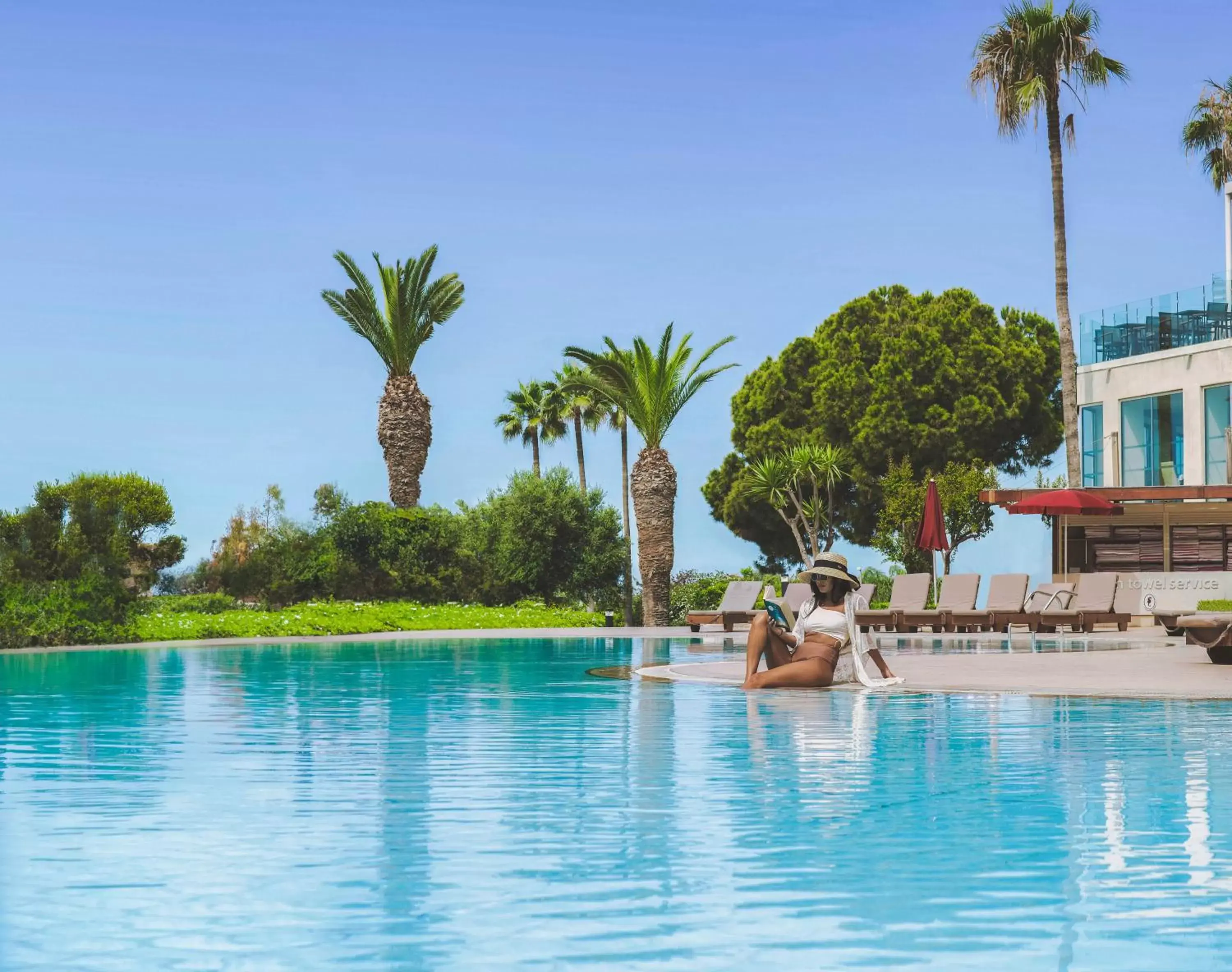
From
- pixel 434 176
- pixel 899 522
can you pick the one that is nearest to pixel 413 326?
pixel 434 176

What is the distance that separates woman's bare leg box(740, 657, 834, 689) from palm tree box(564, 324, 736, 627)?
2559cm

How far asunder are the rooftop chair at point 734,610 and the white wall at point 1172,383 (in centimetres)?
1382

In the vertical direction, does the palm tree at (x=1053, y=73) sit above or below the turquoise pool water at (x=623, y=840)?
above

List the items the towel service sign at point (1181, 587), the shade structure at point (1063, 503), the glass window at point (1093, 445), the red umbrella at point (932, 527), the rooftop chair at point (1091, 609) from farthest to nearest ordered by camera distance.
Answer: the glass window at point (1093, 445)
the towel service sign at point (1181, 587)
the shade structure at point (1063, 503)
the red umbrella at point (932, 527)
the rooftop chair at point (1091, 609)

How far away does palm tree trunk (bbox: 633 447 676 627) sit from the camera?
40.1m

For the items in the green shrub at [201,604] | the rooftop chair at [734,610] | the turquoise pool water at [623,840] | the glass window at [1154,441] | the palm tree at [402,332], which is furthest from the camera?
the palm tree at [402,332]

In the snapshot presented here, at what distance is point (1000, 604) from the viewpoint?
2664 centimetres

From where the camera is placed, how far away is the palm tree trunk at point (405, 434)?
4622cm

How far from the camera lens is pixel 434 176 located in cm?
4259

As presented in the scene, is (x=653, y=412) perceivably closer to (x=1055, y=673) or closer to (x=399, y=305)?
(x=399, y=305)

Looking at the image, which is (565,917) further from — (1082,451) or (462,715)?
(1082,451)

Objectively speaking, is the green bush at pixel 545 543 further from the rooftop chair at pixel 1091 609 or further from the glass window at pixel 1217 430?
the rooftop chair at pixel 1091 609

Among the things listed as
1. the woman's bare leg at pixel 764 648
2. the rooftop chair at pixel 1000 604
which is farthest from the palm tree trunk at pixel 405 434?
the woman's bare leg at pixel 764 648

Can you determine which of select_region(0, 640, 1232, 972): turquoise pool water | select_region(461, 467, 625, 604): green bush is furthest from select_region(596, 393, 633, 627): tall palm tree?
select_region(0, 640, 1232, 972): turquoise pool water
